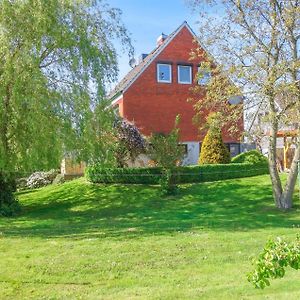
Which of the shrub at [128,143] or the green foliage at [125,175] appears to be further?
the shrub at [128,143]

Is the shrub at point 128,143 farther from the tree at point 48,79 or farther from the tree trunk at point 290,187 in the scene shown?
the tree trunk at point 290,187

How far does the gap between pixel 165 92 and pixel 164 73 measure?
126 cm

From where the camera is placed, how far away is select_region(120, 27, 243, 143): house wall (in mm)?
Answer: 27094

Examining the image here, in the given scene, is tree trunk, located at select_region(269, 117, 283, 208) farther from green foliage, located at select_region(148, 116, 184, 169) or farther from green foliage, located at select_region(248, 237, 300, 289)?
green foliage, located at select_region(248, 237, 300, 289)

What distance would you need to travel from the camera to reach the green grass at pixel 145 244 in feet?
21.5

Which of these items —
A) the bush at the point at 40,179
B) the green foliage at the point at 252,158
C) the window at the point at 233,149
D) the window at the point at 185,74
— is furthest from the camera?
the window at the point at 233,149

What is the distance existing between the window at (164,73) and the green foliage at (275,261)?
24363mm

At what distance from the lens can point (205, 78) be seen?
1572 centimetres

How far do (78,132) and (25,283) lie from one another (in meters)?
9.26

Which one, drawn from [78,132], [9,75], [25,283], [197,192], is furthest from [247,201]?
[25,283]

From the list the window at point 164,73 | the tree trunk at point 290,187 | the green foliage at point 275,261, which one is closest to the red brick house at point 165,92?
the window at point 164,73

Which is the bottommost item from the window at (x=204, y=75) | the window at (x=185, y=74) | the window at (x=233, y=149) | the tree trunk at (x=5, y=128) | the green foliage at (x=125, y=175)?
the green foliage at (x=125, y=175)

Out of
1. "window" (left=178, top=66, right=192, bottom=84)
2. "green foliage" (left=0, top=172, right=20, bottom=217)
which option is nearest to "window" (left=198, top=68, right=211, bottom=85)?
"green foliage" (left=0, top=172, right=20, bottom=217)

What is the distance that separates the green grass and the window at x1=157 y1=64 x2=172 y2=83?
35.3 ft
